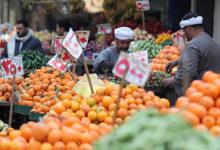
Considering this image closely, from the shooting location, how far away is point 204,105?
2320mm

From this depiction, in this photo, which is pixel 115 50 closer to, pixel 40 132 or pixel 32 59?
pixel 32 59

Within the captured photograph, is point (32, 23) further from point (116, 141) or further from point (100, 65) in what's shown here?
point (116, 141)

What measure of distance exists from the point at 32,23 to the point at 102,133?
13821 mm

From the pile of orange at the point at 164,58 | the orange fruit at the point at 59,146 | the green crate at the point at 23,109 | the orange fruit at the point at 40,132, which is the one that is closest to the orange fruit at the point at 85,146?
the orange fruit at the point at 59,146

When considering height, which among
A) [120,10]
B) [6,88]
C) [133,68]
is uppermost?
[120,10]

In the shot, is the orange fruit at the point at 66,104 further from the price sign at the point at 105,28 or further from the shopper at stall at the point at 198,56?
the price sign at the point at 105,28

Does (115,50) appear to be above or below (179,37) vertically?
below

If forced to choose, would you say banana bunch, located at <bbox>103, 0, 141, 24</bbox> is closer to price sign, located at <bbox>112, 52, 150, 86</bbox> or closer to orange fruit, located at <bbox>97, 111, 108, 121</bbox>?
orange fruit, located at <bbox>97, 111, 108, 121</bbox>

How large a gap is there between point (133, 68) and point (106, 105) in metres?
0.61

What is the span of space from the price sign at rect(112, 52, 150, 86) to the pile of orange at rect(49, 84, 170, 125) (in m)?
0.36

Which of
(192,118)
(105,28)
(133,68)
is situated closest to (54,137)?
(133,68)

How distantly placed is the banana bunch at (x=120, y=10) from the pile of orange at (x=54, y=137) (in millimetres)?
8488

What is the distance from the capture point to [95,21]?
12.9 m

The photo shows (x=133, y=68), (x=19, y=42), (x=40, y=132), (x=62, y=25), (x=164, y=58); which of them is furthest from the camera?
(x=19, y=42)
